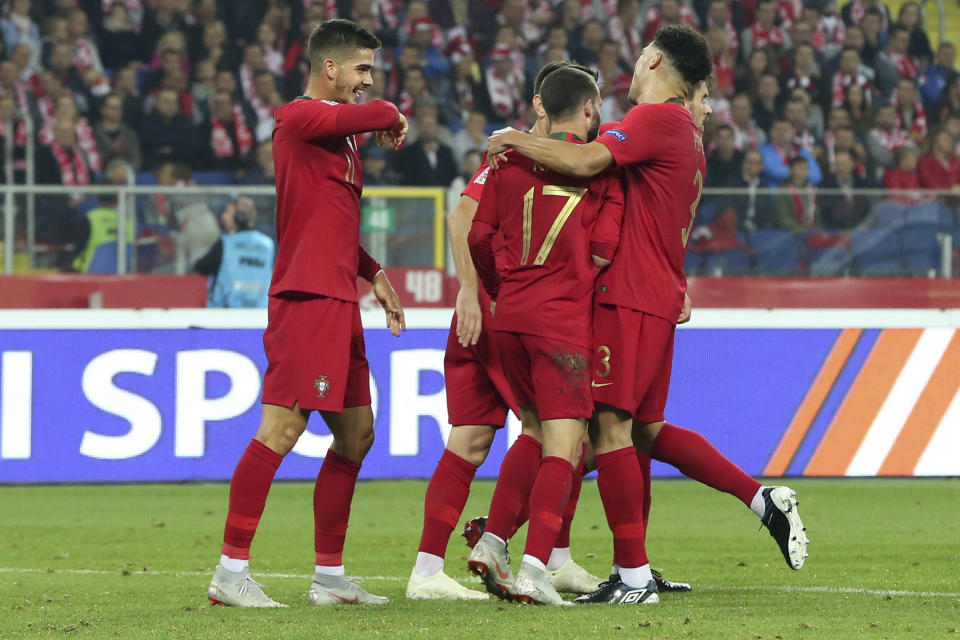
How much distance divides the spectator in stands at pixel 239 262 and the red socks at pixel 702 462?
600cm

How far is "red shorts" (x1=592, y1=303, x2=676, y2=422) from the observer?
522cm

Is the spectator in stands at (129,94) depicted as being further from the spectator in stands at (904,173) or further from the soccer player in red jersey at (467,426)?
the soccer player in red jersey at (467,426)

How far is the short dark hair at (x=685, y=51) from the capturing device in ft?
18.0

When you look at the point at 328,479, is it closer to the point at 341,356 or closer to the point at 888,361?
the point at 341,356

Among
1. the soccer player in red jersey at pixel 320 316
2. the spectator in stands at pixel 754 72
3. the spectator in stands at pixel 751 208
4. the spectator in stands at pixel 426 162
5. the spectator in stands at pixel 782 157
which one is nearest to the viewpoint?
the soccer player in red jersey at pixel 320 316

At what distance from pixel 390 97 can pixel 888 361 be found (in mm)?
6924

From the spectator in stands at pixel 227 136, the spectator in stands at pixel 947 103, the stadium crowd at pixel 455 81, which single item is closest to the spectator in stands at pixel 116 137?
the stadium crowd at pixel 455 81

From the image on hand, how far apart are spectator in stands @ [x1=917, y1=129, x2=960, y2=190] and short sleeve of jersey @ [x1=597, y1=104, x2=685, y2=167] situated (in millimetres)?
9868

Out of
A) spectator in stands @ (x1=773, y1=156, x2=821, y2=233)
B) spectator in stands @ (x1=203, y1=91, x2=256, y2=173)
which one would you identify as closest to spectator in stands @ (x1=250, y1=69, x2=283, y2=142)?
spectator in stands @ (x1=203, y1=91, x2=256, y2=173)

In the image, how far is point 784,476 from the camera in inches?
412

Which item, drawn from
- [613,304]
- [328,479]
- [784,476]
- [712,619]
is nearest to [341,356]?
[328,479]

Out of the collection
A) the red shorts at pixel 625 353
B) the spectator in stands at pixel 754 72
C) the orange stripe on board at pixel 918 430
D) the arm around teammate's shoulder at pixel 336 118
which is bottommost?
the orange stripe on board at pixel 918 430

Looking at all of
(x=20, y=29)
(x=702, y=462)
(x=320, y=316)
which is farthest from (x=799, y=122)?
(x=320, y=316)

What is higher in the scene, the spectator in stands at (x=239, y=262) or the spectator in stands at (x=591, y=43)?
the spectator in stands at (x=591, y=43)
